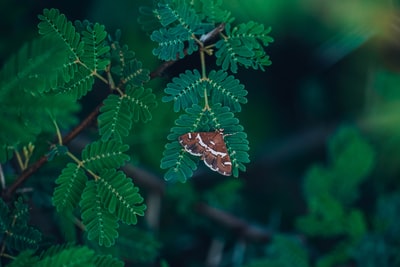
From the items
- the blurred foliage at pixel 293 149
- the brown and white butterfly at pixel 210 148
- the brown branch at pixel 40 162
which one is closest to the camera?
the brown and white butterfly at pixel 210 148

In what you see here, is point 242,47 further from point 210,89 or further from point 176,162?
point 176,162

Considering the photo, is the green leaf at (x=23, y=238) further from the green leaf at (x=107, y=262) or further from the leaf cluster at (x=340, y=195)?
the leaf cluster at (x=340, y=195)

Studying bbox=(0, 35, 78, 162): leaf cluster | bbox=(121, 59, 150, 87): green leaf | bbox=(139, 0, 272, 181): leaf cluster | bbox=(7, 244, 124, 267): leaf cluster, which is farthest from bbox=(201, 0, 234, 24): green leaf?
bbox=(7, 244, 124, 267): leaf cluster

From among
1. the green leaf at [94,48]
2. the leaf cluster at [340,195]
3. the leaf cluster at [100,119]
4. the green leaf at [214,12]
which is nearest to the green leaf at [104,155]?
the leaf cluster at [100,119]

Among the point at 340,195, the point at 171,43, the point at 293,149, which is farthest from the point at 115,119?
the point at 293,149

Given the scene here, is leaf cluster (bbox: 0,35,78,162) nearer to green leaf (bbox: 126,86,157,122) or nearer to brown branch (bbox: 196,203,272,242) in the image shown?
green leaf (bbox: 126,86,157,122)

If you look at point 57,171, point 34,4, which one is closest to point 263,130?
point 34,4
